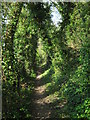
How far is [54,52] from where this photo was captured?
47.5 feet

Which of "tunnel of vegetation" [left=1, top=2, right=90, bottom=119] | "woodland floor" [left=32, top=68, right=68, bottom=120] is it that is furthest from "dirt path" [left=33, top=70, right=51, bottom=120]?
"tunnel of vegetation" [left=1, top=2, right=90, bottom=119]

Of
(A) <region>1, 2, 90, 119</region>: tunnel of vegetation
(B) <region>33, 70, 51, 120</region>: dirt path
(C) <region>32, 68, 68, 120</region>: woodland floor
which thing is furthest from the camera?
(B) <region>33, 70, 51, 120</region>: dirt path

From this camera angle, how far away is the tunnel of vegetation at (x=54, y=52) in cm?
792

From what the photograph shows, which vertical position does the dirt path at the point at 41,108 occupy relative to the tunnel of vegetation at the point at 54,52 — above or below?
below

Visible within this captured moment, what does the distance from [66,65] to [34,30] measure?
4127mm

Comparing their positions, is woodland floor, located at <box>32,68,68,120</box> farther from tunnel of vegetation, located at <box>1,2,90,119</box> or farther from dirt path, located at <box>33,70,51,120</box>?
tunnel of vegetation, located at <box>1,2,90,119</box>

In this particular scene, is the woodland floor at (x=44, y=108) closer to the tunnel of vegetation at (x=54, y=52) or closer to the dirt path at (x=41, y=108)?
the dirt path at (x=41, y=108)

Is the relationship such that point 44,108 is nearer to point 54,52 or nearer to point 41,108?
point 41,108

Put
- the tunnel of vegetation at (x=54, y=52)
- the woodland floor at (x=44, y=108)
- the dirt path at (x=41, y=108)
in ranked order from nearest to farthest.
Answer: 1. the tunnel of vegetation at (x=54, y=52)
2. the woodland floor at (x=44, y=108)
3. the dirt path at (x=41, y=108)

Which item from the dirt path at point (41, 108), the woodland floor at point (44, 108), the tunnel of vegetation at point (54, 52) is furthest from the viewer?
the dirt path at point (41, 108)

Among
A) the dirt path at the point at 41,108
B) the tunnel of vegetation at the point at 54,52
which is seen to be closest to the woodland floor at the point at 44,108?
the dirt path at the point at 41,108

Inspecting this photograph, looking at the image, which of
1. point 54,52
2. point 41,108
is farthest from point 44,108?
point 54,52

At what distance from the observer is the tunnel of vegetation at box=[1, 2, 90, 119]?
7918 millimetres

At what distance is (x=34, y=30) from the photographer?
1523 centimetres
